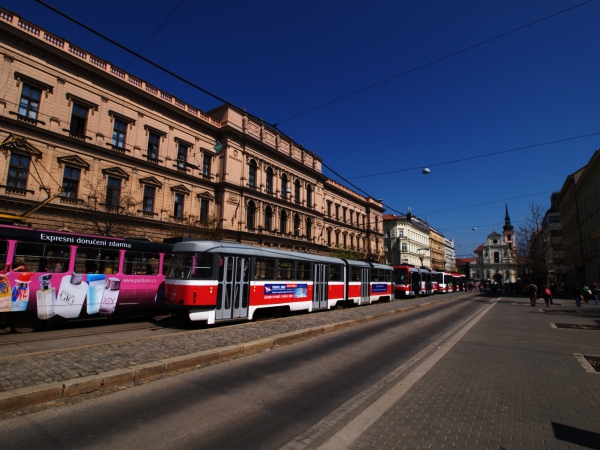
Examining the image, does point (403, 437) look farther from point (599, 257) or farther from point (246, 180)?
point (599, 257)

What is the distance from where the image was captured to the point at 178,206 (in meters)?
31.0

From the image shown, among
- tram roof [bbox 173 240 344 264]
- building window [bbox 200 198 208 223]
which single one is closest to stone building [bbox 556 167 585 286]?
building window [bbox 200 198 208 223]

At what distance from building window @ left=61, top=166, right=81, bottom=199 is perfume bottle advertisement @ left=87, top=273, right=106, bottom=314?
14835 millimetres

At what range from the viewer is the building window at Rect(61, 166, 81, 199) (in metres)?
23.6

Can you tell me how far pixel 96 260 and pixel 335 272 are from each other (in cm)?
1166

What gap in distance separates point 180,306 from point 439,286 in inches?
1565

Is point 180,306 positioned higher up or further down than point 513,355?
higher up

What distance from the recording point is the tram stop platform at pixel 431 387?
410cm

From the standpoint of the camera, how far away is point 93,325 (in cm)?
1221

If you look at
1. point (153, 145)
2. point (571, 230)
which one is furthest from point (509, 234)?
point (153, 145)

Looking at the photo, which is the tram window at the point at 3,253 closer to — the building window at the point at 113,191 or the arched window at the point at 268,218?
the building window at the point at 113,191

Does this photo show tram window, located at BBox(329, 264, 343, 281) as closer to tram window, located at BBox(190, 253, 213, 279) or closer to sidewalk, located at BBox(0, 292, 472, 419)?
tram window, located at BBox(190, 253, 213, 279)

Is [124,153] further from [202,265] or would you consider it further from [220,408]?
[220,408]

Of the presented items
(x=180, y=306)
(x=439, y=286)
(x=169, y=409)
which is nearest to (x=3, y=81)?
(x=180, y=306)
